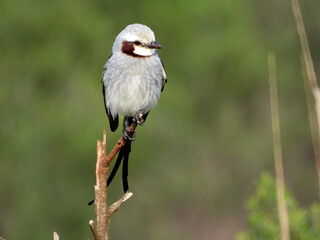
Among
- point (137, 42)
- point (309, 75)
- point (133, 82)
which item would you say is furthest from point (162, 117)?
point (309, 75)

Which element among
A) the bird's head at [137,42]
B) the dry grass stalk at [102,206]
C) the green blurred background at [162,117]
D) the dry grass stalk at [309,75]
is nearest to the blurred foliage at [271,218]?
the bird's head at [137,42]

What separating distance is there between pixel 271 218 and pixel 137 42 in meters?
1.59

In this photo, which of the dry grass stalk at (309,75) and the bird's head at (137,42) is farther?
the bird's head at (137,42)

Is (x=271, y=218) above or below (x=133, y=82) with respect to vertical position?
below

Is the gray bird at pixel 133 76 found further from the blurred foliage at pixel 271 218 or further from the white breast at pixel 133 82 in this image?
the blurred foliage at pixel 271 218

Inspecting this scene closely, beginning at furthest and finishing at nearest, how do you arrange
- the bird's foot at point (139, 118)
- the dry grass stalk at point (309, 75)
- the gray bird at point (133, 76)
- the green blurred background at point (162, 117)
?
1. the green blurred background at point (162, 117)
2. the gray bird at point (133, 76)
3. the bird's foot at point (139, 118)
4. the dry grass stalk at point (309, 75)

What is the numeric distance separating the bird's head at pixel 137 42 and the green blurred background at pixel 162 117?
7150 millimetres

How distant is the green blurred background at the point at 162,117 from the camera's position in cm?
1455

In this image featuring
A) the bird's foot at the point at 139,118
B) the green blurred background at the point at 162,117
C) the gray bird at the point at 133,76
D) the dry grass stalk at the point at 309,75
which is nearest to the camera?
the dry grass stalk at the point at 309,75

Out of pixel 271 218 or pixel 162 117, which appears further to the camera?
pixel 162 117

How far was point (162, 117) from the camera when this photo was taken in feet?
49.5

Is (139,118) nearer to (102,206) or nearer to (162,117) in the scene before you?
(102,206)

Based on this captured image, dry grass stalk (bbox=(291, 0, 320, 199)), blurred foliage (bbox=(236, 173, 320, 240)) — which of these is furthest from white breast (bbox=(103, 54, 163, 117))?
dry grass stalk (bbox=(291, 0, 320, 199))

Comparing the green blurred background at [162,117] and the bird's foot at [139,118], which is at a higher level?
the bird's foot at [139,118]
